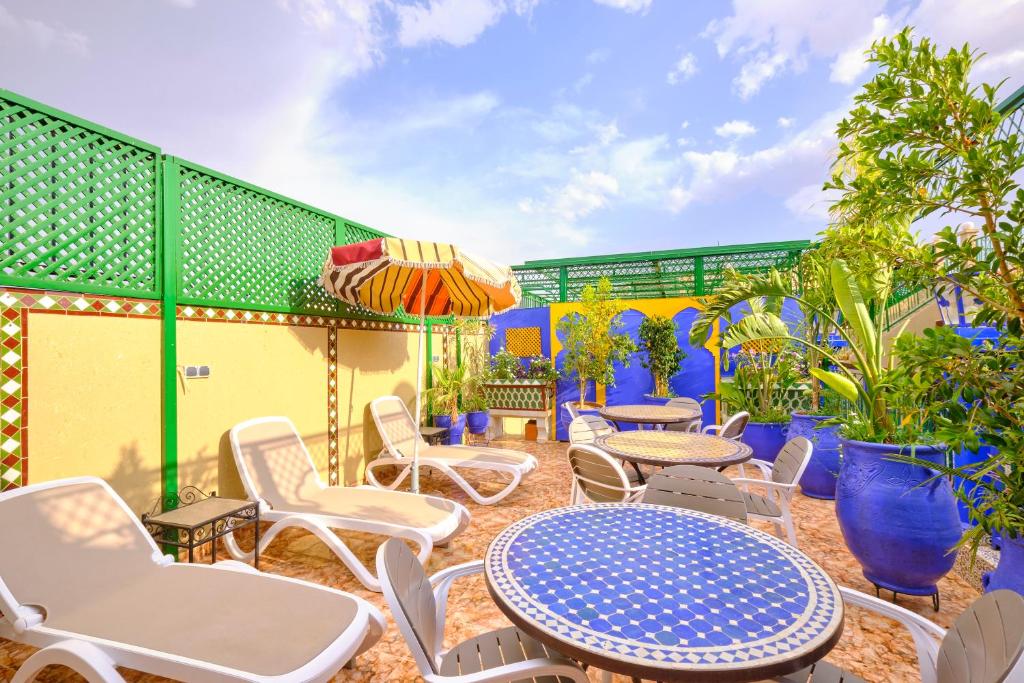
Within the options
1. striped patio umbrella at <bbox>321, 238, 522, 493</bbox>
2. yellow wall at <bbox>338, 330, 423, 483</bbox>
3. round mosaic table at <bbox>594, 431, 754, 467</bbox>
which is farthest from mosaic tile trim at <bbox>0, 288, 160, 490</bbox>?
round mosaic table at <bbox>594, 431, 754, 467</bbox>

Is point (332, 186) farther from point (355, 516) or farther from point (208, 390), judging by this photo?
point (355, 516)

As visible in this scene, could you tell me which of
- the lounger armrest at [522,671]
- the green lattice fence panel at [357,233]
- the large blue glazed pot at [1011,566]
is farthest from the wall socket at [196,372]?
the large blue glazed pot at [1011,566]

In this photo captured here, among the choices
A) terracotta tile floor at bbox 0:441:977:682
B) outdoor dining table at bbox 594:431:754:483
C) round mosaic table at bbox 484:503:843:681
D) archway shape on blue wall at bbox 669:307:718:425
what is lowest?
terracotta tile floor at bbox 0:441:977:682

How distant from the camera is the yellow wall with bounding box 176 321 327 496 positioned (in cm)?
367

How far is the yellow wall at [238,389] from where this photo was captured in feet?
12.0

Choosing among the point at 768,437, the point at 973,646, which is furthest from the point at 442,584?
the point at 768,437

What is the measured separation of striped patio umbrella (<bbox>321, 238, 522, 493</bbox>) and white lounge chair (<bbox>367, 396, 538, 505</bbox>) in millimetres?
278

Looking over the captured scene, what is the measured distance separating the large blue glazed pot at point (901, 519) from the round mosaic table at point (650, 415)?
2.31 metres

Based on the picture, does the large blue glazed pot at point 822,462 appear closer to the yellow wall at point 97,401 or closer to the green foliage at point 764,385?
the green foliage at point 764,385

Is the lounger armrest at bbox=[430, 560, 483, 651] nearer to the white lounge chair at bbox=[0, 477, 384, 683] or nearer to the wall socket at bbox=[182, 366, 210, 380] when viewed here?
the white lounge chair at bbox=[0, 477, 384, 683]

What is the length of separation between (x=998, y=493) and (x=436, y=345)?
6.77m

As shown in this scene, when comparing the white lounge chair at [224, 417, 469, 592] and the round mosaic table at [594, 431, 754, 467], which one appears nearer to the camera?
the white lounge chair at [224, 417, 469, 592]

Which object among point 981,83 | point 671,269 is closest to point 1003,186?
point 981,83

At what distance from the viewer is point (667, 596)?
138cm
